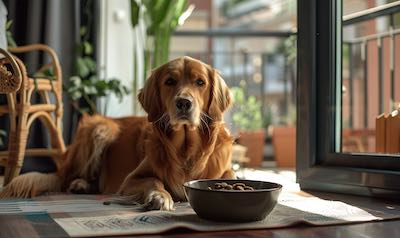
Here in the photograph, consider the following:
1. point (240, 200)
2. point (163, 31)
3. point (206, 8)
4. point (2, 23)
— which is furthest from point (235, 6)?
point (240, 200)

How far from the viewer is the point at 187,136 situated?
7.02ft

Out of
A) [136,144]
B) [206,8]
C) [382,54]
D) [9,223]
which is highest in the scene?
[206,8]

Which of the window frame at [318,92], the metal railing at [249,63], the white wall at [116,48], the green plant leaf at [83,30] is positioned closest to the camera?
the window frame at [318,92]

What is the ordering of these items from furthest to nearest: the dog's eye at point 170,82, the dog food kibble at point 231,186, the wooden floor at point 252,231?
the dog's eye at point 170,82 → the dog food kibble at point 231,186 → the wooden floor at point 252,231

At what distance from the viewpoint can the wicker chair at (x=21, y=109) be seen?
2.37 m

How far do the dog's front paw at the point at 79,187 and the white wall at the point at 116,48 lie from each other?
1425 millimetres

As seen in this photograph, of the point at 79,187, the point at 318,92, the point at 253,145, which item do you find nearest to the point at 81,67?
the point at 79,187

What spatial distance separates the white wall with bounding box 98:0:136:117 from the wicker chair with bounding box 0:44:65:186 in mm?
812

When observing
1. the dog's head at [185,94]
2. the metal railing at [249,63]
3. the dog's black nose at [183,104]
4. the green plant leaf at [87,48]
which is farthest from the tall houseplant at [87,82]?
the dog's black nose at [183,104]

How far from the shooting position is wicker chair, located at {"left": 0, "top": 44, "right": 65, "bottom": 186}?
2369 mm

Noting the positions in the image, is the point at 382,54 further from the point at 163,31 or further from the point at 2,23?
the point at 2,23

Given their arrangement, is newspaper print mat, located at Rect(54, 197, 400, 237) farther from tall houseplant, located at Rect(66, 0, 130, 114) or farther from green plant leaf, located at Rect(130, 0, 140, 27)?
green plant leaf, located at Rect(130, 0, 140, 27)

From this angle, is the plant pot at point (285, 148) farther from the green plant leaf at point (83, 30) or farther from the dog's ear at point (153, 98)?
the dog's ear at point (153, 98)

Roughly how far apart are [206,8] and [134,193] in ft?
25.7
